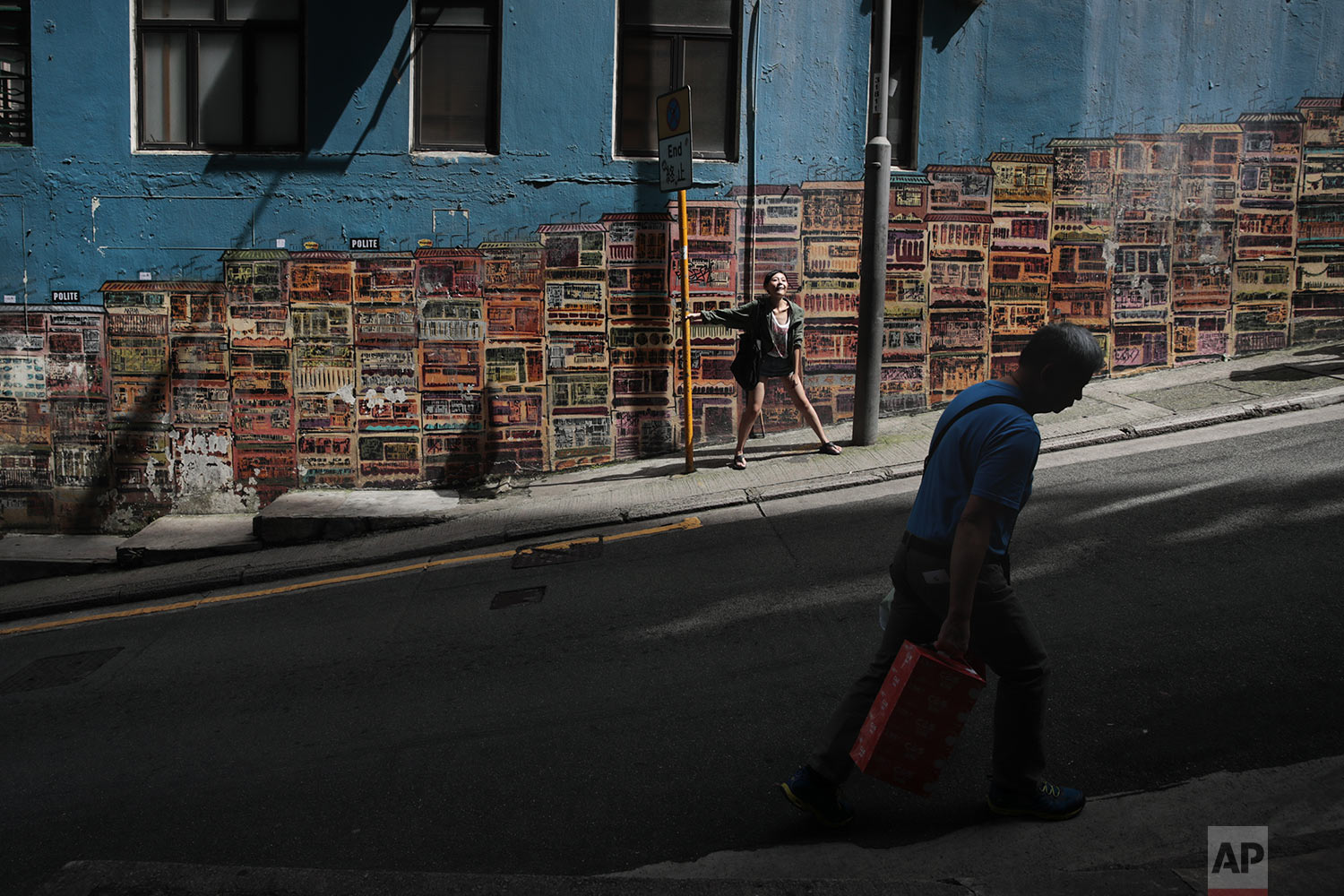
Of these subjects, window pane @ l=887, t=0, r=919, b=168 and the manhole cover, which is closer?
the manhole cover

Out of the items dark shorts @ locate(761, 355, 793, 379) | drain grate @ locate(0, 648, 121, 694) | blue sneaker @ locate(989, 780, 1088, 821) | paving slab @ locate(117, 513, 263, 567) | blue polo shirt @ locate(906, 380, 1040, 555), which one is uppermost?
dark shorts @ locate(761, 355, 793, 379)

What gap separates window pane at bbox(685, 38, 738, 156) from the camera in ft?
36.5

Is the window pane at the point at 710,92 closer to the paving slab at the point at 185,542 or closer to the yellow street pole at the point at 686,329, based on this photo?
the yellow street pole at the point at 686,329

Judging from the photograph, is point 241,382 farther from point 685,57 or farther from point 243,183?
point 685,57

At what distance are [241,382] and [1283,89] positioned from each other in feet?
40.3

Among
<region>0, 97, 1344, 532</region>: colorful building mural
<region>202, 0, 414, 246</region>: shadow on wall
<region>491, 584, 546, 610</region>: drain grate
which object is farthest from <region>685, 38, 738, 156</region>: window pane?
<region>491, 584, 546, 610</region>: drain grate

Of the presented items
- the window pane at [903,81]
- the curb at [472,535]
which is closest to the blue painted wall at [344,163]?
the window pane at [903,81]

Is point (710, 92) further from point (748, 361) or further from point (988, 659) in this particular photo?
point (988, 659)

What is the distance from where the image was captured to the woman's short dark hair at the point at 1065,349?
369cm

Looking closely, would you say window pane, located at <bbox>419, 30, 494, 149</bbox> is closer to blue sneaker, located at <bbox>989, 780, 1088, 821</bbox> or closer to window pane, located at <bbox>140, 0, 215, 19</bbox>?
window pane, located at <bbox>140, 0, 215, 19</bbox>

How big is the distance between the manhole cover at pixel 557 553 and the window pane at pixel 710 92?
5060 millimetres

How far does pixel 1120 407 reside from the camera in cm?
1042

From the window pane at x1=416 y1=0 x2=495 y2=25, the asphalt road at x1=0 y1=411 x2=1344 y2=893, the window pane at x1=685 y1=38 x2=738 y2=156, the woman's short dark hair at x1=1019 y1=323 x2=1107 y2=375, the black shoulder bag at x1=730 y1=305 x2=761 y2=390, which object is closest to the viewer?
the woman's short dark hair at x1=1019 y1=323 x2=1107 y2=375

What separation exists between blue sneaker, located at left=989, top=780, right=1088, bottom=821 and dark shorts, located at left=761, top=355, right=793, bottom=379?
21.1 ft
